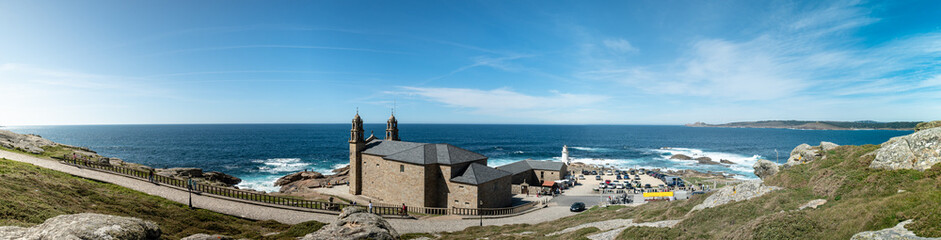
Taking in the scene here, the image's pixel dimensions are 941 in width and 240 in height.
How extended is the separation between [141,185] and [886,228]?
40.2m

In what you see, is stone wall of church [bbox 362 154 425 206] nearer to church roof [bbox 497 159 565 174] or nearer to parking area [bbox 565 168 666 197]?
church roof [bbox 497 159 565 174]

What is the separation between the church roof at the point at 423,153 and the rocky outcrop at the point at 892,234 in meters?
28.5

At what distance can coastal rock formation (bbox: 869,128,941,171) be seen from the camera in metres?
12.9

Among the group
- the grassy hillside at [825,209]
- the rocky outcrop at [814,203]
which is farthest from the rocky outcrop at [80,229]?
the rocky outcrop at [814,203]

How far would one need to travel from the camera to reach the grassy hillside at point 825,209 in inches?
372

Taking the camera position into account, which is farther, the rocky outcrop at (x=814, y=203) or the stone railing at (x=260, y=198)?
the stone railing at (x=260, y=198)

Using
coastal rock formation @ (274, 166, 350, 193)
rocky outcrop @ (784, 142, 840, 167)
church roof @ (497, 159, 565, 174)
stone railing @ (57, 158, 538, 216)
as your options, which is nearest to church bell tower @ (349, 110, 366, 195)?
coastal rock formation @ (274, 166, 350, 193)

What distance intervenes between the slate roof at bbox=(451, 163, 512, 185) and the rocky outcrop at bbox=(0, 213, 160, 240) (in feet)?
81.7

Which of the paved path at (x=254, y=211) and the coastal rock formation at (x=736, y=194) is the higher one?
the coastal rock formation at (x=736, y=194)

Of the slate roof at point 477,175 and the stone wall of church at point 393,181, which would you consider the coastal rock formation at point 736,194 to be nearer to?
the slate roof at point 477,175

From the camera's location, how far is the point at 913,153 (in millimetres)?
13617

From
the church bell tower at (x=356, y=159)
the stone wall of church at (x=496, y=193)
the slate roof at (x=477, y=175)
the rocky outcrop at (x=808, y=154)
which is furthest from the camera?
the church bell tower at (x=356, y=159)

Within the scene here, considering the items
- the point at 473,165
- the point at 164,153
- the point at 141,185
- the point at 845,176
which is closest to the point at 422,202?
the point at 473,165

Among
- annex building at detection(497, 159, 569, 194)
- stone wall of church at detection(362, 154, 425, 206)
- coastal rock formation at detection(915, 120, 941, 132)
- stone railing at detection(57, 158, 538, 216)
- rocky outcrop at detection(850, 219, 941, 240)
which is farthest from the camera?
annex building at detection(497, 159, 569, 194)
